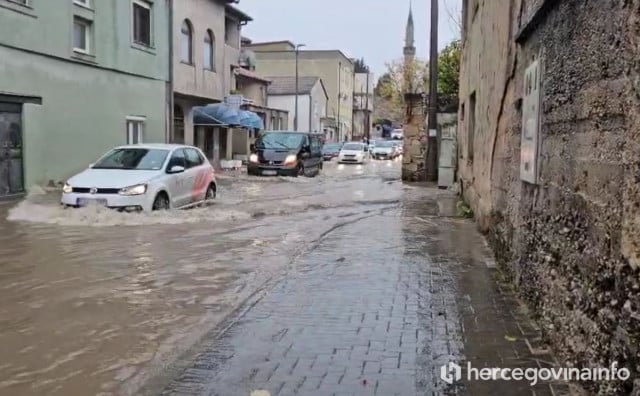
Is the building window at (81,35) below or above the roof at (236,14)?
below

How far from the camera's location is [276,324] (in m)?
6.11

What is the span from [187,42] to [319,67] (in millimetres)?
54550

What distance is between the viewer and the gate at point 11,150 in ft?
51.5

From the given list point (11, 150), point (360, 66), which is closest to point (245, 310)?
point (11, 150)

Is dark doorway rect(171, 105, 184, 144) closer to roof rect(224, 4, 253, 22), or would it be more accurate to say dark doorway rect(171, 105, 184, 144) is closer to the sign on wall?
roof rect(224, 4, 253, 22)

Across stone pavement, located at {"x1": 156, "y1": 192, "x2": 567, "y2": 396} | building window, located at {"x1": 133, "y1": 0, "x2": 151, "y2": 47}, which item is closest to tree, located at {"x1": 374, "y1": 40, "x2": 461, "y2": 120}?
building window, located at {"x1": 133, "y1": 0, "x2": 151, "y2": 47}

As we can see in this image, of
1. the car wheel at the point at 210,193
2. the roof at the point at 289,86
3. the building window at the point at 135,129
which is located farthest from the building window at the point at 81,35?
the roof at the point at 289,86

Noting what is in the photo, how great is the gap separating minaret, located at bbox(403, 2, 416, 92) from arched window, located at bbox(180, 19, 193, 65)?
1448 inches

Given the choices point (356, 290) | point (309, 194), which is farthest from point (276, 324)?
point (309, 194)

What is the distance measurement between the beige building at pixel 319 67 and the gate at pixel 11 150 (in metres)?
58.6

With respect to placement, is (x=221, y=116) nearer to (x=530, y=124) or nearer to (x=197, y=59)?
(x=197, y=59)

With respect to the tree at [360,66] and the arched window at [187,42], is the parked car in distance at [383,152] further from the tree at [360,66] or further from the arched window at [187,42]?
the tree at [360,66]

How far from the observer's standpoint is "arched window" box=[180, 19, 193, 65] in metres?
Answer: 26.5

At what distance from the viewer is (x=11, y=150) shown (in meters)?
16.1
